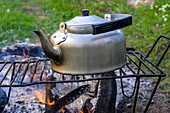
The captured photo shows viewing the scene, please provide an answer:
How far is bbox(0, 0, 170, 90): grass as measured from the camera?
355 cm

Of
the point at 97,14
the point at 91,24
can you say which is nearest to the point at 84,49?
the point at 91,24

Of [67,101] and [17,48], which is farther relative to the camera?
[17,48]

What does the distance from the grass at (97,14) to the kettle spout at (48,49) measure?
1.70 m

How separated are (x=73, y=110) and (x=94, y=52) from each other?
0.79 metres

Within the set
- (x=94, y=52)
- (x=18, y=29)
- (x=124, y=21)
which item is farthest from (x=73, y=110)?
(x=18, y=29)

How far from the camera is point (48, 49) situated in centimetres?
129

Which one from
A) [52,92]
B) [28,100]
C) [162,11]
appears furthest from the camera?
[162,11]

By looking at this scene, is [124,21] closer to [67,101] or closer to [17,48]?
[67,101]

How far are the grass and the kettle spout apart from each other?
1.70 meters

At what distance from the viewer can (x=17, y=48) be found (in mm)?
2822

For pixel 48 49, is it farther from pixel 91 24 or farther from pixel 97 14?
pixel 97 14

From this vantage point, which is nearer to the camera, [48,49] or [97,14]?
[48,49]

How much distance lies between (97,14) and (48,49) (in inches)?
131

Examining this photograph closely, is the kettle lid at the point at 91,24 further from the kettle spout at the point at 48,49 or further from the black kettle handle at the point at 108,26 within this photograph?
the kettle spout at the point at 48,49
